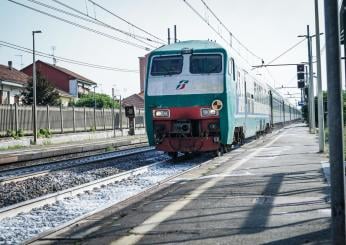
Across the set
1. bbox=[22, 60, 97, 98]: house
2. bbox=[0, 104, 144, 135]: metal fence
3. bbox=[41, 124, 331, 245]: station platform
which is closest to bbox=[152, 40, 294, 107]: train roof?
bbox=[41, 124, 331, 245]: station platform

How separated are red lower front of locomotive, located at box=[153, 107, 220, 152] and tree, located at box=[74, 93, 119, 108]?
6164 centimetres

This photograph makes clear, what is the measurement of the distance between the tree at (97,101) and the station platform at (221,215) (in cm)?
6785

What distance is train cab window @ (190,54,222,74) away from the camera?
1672cm

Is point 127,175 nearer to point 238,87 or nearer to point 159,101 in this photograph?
point 159,101

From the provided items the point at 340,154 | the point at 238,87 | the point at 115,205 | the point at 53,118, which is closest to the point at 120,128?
the point at 53,118

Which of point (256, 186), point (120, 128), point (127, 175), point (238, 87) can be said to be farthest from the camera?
point (120, 128)

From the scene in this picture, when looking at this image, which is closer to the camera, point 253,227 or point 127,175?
point 253,227

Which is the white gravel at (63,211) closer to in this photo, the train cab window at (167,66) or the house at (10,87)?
the train cab window at (167,66)

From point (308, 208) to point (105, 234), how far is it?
296 centimetres

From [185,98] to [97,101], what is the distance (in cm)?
6781

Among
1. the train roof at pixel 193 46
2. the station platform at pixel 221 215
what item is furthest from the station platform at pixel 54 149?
the station platform at pixel 221 215

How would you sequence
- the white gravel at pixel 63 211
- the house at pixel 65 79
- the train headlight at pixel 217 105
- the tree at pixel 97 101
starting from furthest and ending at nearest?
the house at pixel 65 79, the tree at pixel 97 101, the train headlight at pixel 217 105, the white gravel at pixel 63 211

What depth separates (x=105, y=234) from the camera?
663 cm

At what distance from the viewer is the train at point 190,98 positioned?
16297mm
